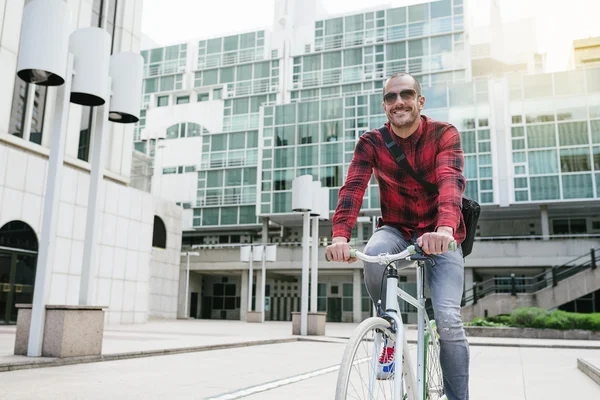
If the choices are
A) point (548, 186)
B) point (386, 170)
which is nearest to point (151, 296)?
point (548, 186)

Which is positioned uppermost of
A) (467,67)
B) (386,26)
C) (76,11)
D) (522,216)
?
(386,26)

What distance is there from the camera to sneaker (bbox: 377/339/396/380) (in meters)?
2.72

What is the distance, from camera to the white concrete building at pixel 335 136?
Result: 42375 mm

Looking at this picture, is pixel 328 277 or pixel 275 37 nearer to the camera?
pixel 328 277

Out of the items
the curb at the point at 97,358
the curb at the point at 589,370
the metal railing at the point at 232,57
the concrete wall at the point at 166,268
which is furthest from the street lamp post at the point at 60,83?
the metal railing at the point at 232,57

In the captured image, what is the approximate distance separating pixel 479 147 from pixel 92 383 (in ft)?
138

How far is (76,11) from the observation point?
21.4 m

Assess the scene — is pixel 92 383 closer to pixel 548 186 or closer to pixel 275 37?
pixel 548 186

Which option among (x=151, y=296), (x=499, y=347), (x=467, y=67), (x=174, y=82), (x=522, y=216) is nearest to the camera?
(x=499, y=347)

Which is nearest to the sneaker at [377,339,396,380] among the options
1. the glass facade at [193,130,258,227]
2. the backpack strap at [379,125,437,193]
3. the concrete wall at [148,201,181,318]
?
the backpack strap at [379,125,437,193]

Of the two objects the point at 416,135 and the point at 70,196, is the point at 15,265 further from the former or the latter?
the point at 416,135

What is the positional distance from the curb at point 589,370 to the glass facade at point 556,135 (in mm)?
36246

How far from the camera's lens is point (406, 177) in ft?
11.0

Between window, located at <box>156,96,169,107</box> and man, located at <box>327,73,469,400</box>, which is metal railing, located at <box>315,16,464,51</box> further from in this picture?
man, located at <box>327,73,469,400</box>
